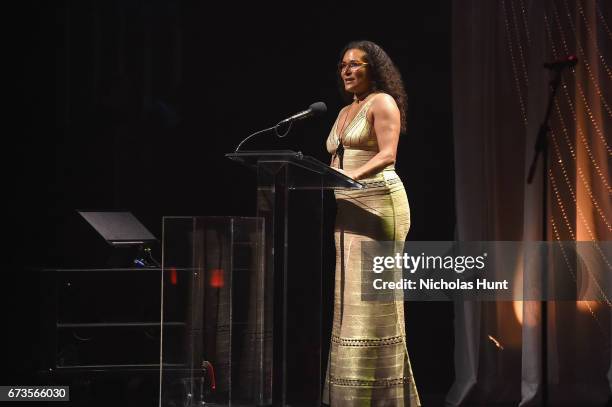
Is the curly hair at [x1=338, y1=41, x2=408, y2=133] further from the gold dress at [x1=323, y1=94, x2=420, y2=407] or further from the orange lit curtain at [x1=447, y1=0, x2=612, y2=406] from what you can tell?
the orange lit curtain at [x1=447, y1=0, x2=612, y2=406]

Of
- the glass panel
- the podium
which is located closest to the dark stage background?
the glass panel

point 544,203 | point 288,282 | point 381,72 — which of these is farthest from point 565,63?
point 288,282

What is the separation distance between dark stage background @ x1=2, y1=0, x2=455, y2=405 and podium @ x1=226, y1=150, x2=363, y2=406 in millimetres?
1935

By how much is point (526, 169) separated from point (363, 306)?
1496 mm

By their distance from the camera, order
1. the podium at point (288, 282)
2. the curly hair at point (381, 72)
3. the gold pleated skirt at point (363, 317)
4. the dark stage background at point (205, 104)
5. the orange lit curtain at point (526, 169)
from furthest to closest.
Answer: the dark stage background at point (205, 104) < the orange lit curtain at point (526, 169) < the curly hair at point (381, 72) < the gold pleated skirt at point (363, 317) < the podium at point (288, 282)

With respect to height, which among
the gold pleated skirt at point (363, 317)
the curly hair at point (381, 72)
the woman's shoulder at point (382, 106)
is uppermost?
the curly hair at point (381, 72)

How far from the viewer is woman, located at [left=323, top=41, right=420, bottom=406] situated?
151 inches

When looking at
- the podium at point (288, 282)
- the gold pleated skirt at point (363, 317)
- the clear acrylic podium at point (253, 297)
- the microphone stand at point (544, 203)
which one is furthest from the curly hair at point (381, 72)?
the podium at point (288, 282)

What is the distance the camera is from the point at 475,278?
4.84 m

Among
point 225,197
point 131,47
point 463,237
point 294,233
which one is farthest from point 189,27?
point 294,233

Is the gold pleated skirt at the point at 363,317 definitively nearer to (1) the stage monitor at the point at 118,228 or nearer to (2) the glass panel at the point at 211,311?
(2) the glass panel at the point at 211,311

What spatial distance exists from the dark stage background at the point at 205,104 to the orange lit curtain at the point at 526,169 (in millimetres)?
200

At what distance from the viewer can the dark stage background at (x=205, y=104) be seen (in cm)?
490

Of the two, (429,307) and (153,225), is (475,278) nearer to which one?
(429,307)
